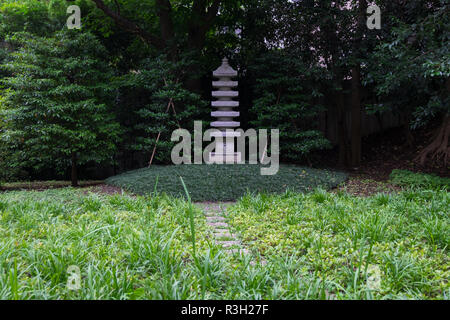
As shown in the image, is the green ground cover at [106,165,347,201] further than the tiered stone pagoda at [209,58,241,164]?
No

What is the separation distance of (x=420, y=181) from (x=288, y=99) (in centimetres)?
349

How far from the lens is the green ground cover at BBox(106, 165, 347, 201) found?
503 centimetres

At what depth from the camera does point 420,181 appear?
17.2 ft

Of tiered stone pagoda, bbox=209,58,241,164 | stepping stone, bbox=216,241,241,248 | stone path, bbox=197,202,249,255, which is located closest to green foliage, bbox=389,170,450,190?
tiered stone pagoda, bbox=209,58,241,164

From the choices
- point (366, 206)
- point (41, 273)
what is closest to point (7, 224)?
point (41, 273)

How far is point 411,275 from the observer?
183cm

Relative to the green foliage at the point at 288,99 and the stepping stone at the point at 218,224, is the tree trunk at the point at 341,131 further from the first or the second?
the stepping stone at the point at 218,224

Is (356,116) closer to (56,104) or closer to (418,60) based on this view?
(418,60)

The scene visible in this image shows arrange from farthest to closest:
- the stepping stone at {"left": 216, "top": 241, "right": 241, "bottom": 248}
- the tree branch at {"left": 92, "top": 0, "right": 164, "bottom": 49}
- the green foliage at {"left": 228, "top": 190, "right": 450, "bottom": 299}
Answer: the tree branch at {"left": 92, "top": 0, "right": 164, "bottom": 49}
the stepping stone at {"left": 216, "top": 241, "right": 241, "bottom": 248}
the green foliage at {"left": 228, "top": 190, "right": 450, "bottom": 299}

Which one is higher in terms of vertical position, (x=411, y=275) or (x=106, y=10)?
(x=106, y=10)

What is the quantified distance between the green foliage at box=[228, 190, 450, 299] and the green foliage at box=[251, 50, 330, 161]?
10.6 ft

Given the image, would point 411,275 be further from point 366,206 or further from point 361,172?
point 361,172

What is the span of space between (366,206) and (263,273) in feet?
7.72

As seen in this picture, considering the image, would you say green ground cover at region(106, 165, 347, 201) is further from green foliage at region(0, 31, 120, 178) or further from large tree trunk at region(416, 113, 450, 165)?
large tree trunk at region(416, 113, 450, 165)
